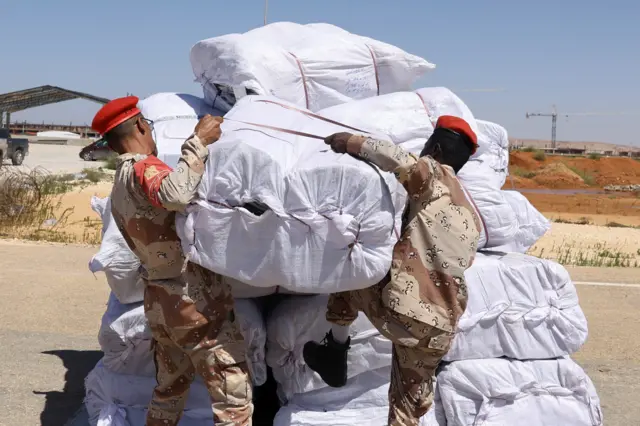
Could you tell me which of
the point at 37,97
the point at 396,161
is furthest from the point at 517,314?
the point at 37,97

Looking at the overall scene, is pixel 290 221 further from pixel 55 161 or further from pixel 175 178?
pixel 55 161

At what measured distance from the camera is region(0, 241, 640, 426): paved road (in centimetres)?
392

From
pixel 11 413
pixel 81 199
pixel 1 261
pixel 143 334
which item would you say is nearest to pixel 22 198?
pixel 1 261

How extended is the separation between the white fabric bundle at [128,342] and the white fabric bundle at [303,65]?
45.0 inches

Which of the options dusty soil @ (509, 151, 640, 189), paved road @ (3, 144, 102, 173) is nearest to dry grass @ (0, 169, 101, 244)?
paved road @ (3, 144, 102, 173)

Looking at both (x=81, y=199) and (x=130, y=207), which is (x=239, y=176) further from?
(x=81, y=199)

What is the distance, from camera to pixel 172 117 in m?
3.76

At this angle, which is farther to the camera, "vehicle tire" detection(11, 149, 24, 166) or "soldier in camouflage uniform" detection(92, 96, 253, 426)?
"vehicle tire" detection(11, 149, 24, 166)

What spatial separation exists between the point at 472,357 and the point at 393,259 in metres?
0.85

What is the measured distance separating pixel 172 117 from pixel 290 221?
Answer: 1.48 m

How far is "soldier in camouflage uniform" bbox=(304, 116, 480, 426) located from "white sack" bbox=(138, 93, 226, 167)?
1.11 meters

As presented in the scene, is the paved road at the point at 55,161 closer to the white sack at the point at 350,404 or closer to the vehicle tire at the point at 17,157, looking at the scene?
the vehicle tire at the point at 17,157

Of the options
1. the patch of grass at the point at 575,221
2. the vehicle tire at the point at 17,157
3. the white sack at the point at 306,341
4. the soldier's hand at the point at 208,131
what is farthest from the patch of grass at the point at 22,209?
the vehicle tire at the point at 17,157

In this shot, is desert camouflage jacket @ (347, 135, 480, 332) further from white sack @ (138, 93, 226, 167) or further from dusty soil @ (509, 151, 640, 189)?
dusty soil @ (509, 151, 640, 189)
